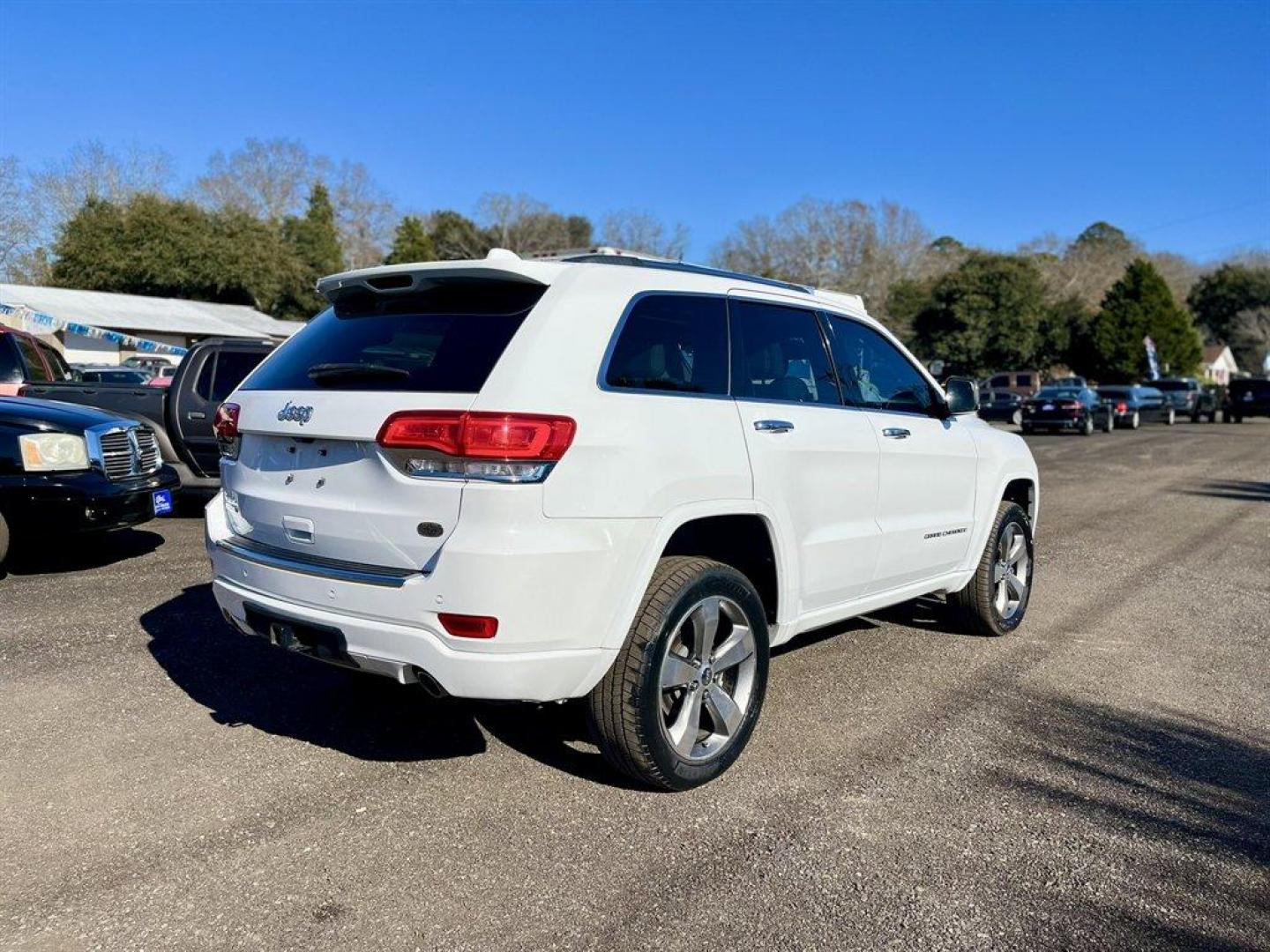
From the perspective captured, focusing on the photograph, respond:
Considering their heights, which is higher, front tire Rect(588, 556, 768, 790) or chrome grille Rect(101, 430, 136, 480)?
chrome grille Rect(101, 430, 136, 480)

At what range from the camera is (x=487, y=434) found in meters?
3.08

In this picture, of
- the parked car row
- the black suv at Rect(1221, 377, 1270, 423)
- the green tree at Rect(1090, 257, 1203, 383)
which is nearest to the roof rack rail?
the parked car row

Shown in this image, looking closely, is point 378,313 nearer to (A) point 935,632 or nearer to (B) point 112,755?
(B) point 112,755

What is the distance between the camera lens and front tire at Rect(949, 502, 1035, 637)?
225 inches

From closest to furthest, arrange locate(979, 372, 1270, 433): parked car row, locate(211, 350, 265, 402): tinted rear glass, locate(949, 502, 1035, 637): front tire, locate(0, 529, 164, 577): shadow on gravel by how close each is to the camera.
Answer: locate(949, 502, 1035, 637): front tire < locate(0, 529, 164, 577): shadow on gravel < locate(211, 350, 265, 402): tinted rear glass < locate(979, 372, 1270, 433): parked car row

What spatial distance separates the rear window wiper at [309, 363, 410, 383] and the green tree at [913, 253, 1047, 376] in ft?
159

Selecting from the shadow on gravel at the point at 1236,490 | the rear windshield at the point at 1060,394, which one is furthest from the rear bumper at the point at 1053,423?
the shadow on gravel at the point at 1236,490

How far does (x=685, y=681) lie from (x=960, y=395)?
115 inches

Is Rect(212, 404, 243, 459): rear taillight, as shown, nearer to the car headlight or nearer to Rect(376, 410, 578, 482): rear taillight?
Rect(376, 410, 578, 482): rear taillight

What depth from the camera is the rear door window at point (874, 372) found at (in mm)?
4688

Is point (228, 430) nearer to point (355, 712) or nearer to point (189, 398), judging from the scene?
point (355, 712)

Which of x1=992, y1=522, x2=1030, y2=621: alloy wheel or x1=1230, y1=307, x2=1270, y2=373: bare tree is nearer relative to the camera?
x1=992, y1=522, x2=1030, y2=621: alloy wheel

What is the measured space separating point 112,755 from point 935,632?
14.7ft

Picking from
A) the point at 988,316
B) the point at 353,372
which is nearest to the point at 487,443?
the point at 353,372
